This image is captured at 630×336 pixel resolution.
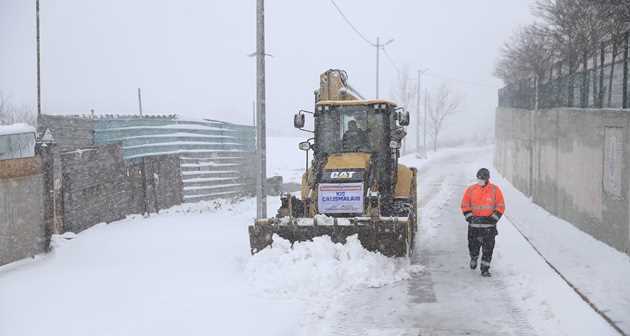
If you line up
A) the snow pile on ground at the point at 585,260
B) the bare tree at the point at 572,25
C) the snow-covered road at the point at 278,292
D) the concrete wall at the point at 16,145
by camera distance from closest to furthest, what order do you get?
1. the snow-covered road at the point at 278,292
2. the snow pile on ground at the point at 585,260
3. the concrete wall at the point at 16,145
4. the bare tree at the point at 572,25

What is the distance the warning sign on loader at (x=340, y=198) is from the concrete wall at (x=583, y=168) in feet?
14.8

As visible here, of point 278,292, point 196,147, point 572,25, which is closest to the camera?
point 278,292

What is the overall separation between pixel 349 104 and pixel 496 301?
184 inches

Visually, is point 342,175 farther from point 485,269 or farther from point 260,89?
point 260,89

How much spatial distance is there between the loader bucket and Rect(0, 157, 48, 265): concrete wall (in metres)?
3.99

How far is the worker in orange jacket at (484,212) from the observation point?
9.09 metres

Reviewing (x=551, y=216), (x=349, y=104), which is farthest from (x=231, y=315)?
(x=551, y=216)

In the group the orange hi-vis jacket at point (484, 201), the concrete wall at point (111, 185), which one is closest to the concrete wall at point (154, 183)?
the concrete wall at point (111, 185)

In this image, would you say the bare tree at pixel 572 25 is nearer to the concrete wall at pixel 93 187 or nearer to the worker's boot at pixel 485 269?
the worker's boot at pixel 485 269

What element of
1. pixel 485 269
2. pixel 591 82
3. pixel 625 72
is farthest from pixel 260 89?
pixel 591 82

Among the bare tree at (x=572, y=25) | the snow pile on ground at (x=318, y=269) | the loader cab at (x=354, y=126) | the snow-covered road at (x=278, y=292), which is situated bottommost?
the snow-covered road at (x=278, y=292)

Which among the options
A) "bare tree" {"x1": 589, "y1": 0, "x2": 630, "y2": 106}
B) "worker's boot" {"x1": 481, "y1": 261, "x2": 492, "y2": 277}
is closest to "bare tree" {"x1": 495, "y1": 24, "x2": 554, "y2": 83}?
"bare tree" {"x1": 589, "y1": 0, "x2": 630, "y2": 106}

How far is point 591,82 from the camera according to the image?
44.9 feet

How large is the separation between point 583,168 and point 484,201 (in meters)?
4.92
